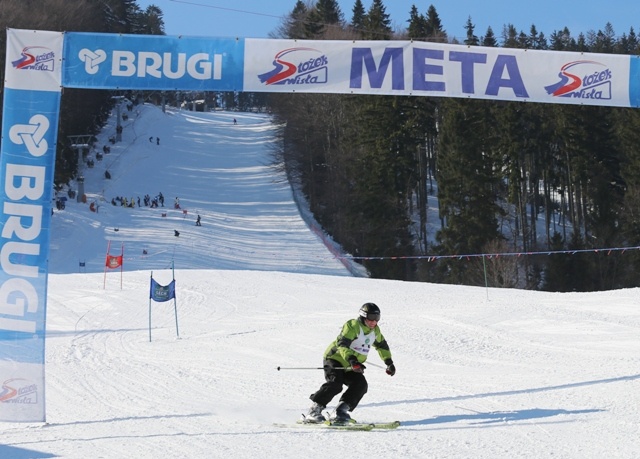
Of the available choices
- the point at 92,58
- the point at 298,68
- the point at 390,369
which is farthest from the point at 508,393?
the point at 92,58

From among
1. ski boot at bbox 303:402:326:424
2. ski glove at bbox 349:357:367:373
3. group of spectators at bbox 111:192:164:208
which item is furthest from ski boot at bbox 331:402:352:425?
group of spectators at bbox 111:192:164:208

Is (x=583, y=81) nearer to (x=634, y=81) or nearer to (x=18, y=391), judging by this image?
(x=634, y=81)

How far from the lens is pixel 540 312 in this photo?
17.8 meters

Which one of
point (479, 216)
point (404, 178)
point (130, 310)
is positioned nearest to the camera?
point (130, 310)

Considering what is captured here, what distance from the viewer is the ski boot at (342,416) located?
29.0 ft

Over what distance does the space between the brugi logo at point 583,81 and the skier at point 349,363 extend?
499 cm

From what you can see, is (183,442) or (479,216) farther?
(479,216)

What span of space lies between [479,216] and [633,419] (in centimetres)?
3171

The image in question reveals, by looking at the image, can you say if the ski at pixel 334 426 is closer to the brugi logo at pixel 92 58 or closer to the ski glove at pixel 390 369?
the ski glove at pixel 390 369

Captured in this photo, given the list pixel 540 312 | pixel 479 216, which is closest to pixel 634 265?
pixel 479 216

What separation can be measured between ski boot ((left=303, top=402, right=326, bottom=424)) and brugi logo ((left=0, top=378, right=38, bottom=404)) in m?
3.22

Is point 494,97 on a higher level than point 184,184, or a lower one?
lower

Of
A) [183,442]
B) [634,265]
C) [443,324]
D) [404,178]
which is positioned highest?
[404,178]

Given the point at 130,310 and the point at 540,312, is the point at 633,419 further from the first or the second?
the point at 130,310
